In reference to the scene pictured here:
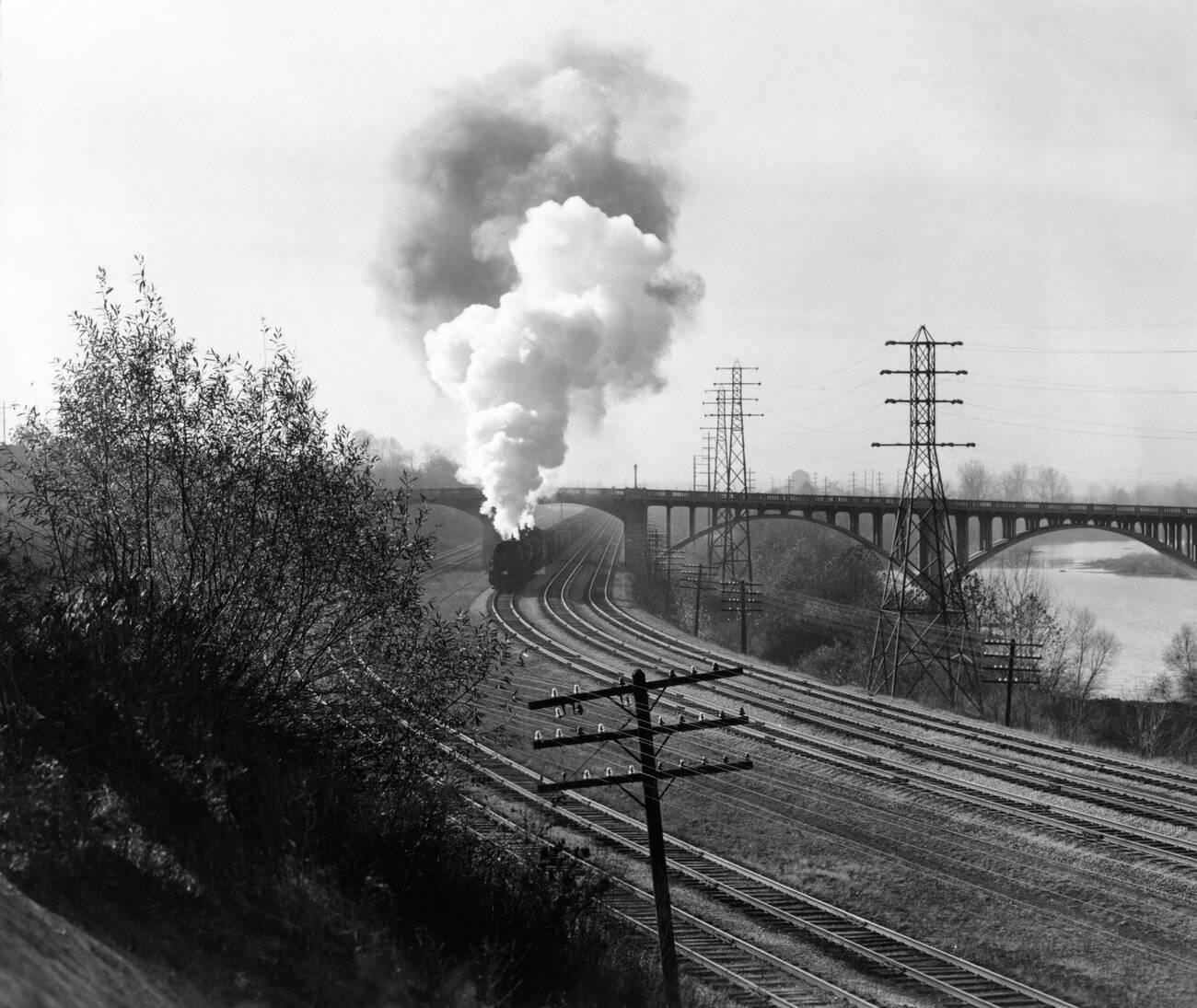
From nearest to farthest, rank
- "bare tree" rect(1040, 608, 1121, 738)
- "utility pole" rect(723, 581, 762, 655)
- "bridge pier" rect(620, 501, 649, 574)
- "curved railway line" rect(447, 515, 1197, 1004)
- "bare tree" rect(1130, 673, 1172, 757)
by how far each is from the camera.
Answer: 1. "curved railway line" rect(447, 515, 1197, 1004)
2. "bare tree" rect(1130, 673, 1172, 757)
3. "bare tree" rect(1040, 608, 1121, 738)
4. "utility pole" rect(723, 581, 762, 655)
5. "bridge pier" rect(620, 501, 649, 574)

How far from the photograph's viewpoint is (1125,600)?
11238 centimetres

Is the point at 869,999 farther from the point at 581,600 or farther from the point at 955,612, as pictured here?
the point at 581,600

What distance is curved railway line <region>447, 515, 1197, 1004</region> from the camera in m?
19.8

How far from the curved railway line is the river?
32.2 m

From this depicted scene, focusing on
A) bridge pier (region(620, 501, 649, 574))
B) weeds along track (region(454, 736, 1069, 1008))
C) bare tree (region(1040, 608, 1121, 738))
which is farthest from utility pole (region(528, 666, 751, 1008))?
bridge pier (region(620, 501, 649, 574))

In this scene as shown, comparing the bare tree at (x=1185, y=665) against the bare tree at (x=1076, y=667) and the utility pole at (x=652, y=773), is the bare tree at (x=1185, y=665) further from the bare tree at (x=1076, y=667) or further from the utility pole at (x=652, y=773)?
the utility pole at (x=652, y=773)

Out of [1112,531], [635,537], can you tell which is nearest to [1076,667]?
[1112,531]

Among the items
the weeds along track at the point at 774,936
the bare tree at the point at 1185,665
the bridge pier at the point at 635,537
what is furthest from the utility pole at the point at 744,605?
the weeds along track at the point at 774,936

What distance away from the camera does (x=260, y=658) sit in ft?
46.5

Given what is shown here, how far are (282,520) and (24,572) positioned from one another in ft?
11.9

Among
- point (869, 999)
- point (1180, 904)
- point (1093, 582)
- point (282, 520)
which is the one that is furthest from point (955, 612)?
point (1093, 582)

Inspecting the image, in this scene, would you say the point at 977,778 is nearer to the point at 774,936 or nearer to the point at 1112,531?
the point at 774,936

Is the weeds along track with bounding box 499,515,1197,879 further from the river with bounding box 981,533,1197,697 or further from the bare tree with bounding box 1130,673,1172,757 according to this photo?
the river with bounding box 981,533,1197,697

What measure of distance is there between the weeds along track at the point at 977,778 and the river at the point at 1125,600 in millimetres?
34216
